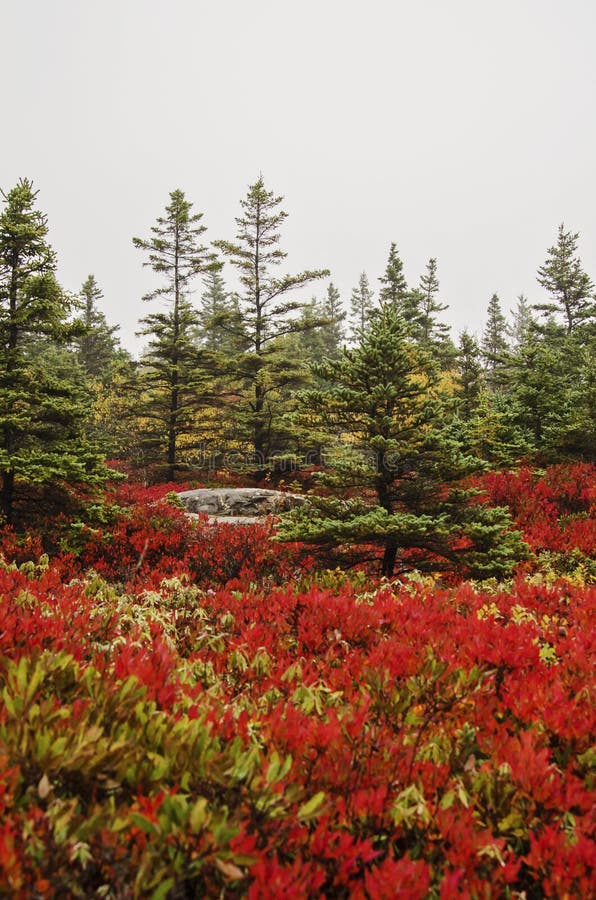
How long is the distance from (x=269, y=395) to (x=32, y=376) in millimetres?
16936

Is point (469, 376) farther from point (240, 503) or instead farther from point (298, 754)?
point (298, 754)

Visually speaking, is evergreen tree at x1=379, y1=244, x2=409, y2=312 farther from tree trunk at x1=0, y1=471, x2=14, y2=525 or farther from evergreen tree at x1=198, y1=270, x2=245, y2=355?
tree trunk at x1=0, y1=471, x2=14, y2=525

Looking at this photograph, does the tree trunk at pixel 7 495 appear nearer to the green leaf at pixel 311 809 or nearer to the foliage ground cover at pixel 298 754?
the foliage ground cover at pixel 298 754

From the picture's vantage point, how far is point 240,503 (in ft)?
50.4

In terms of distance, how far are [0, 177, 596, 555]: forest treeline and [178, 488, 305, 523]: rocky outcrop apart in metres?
1.76

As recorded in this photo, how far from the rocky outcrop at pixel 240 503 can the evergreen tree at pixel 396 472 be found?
21.2ft

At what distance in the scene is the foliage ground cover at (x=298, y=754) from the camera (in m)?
1.53

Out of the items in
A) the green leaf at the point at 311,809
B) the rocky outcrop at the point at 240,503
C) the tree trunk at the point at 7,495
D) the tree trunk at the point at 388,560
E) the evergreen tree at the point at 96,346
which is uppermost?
the evergreen tree at the point at 96,346

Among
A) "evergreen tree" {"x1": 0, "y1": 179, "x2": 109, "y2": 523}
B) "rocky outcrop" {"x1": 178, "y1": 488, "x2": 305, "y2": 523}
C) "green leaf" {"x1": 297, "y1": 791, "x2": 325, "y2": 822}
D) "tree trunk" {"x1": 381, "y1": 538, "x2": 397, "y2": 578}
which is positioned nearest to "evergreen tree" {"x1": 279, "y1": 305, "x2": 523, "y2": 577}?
"tree trunk" {"x1": 381, "y1": 538, "x2": 397, "y2": 578}

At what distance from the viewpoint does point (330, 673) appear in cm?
334

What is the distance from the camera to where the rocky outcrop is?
15.0 m

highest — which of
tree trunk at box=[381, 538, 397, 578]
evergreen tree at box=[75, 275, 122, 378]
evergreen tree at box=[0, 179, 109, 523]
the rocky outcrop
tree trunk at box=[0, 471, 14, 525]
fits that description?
evergreen tree at box=[75, 275, 122, 378]

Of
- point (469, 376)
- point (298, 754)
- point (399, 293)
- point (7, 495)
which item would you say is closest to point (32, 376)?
point (7, 495)

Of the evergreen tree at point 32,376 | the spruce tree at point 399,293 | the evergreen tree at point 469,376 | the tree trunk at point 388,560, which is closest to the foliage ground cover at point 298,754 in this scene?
the tree trunk at point 388,560
